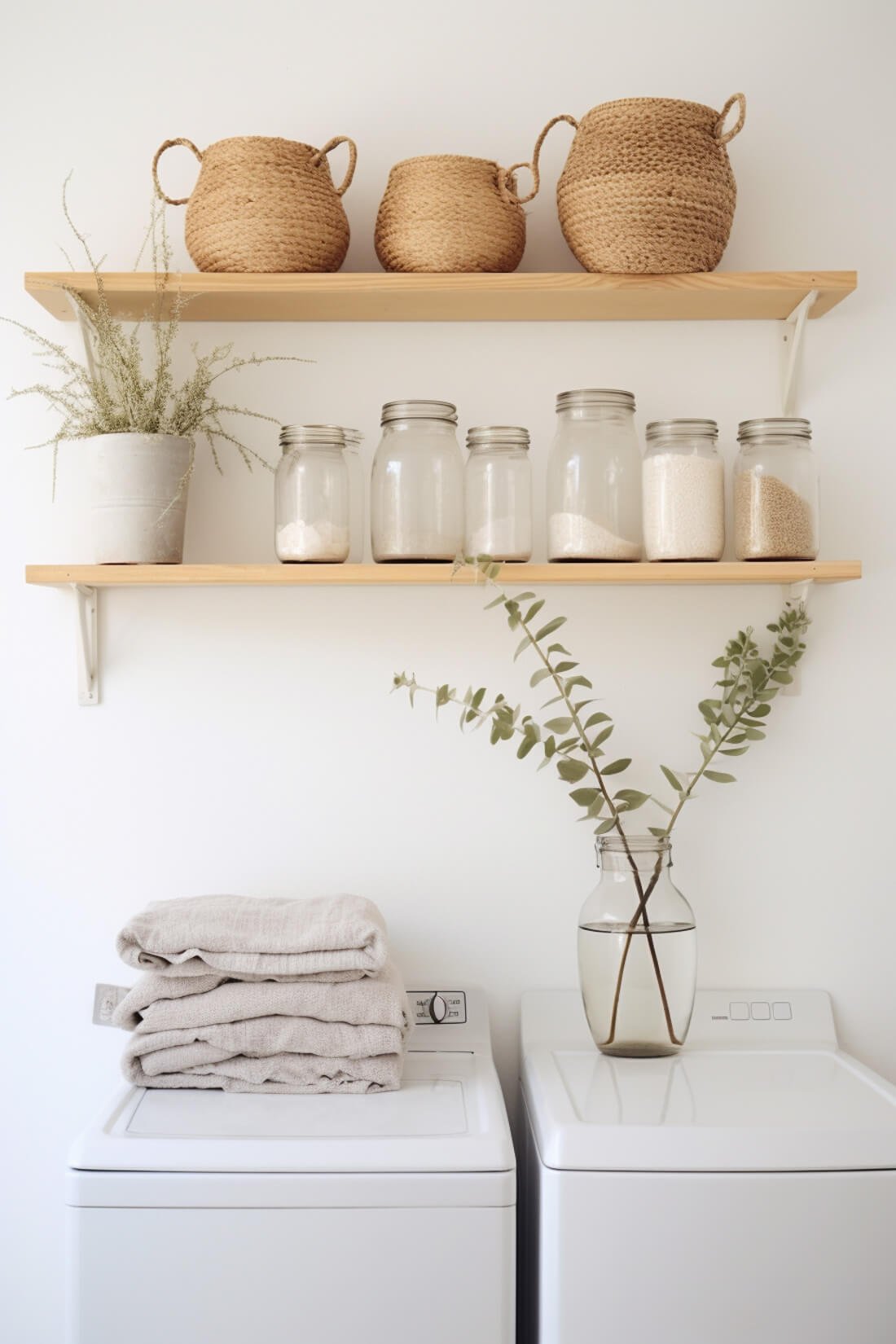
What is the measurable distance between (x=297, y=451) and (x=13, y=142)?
2.20ft

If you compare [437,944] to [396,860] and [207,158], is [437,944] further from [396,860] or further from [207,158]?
[207,158]

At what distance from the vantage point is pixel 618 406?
5.10 feet

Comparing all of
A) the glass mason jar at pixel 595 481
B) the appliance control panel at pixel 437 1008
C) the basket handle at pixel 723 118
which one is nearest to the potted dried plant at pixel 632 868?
the glass mason jar at pixel 595 481

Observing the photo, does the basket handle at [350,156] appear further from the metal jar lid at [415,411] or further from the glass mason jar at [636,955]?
the glass mason jar at [636,955]

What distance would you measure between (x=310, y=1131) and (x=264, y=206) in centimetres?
114

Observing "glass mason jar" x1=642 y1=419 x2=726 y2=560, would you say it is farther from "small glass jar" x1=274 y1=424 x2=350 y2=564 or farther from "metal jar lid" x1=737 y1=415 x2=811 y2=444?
"small glass jar" x1=274 y1=424 x2=350 y2=564

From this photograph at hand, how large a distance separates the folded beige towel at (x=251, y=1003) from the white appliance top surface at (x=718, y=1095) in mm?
221

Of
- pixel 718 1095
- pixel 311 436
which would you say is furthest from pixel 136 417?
pixel 718 1095

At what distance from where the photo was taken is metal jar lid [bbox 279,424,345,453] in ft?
5.03

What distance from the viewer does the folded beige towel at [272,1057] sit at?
4.57ft

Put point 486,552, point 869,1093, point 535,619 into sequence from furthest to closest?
point 535,619 < point 486,552 < point 869,1093

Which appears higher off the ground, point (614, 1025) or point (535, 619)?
point (535, 619)

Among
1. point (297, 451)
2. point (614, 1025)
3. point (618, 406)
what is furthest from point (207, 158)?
point (614, 1025)

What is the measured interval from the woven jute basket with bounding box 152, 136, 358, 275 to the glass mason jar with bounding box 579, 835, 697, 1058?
2.88ft
